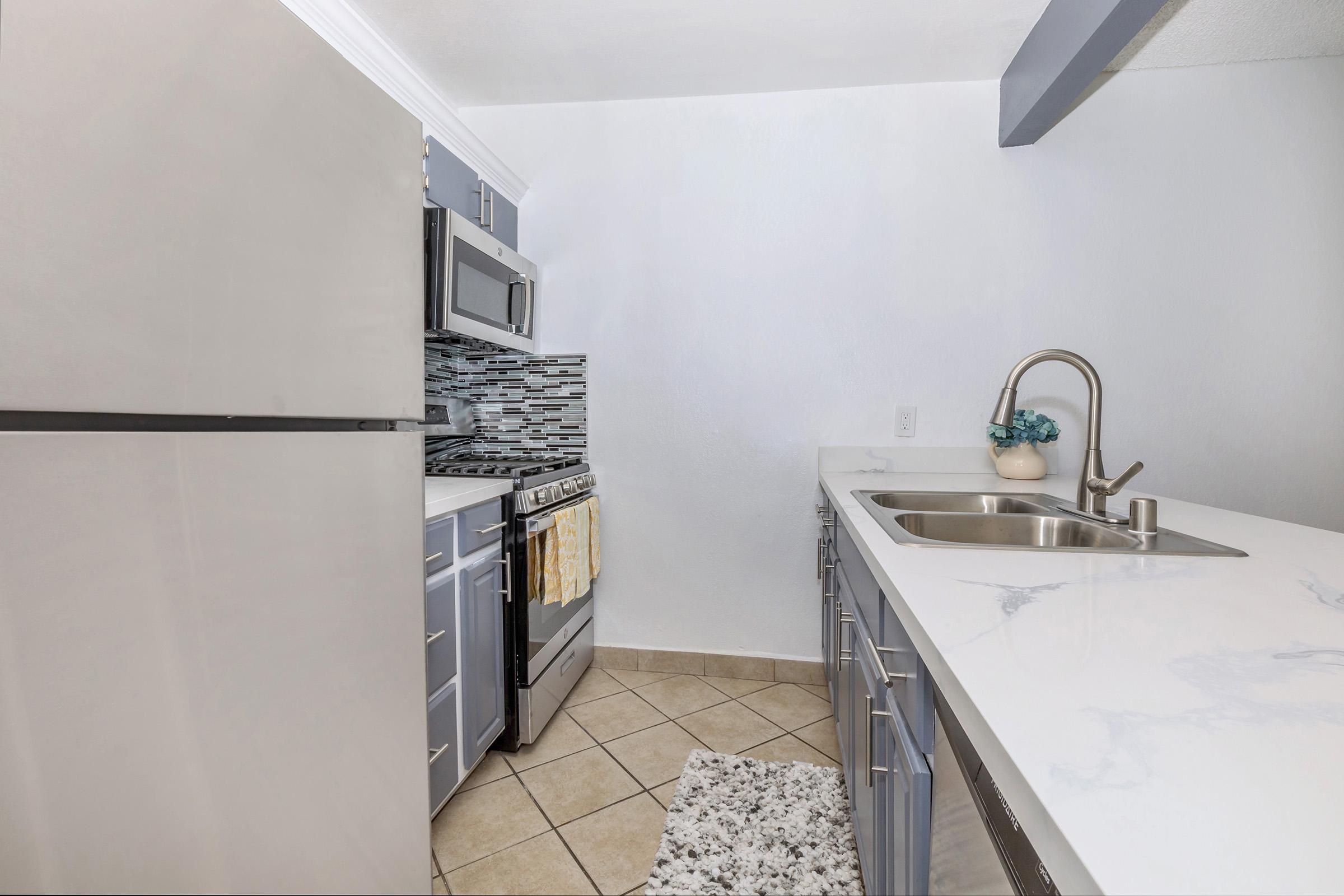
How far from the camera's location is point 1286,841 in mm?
342

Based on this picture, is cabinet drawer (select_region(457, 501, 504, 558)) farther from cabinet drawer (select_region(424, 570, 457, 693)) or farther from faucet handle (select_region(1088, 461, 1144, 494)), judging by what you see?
faucet handle (select_region(1088, 461, 1144, 494))

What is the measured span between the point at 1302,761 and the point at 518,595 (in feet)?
6.08

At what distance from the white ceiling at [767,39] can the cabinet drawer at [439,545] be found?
1635mm

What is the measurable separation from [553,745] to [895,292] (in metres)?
2.04

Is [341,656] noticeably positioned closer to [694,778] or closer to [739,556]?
[694,778]

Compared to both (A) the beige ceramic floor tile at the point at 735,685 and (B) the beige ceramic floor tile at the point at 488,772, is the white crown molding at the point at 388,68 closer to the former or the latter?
(B) the beige ceramic floor tile at the point at 488,772

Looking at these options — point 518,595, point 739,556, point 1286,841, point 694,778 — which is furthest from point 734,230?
point 1286,841

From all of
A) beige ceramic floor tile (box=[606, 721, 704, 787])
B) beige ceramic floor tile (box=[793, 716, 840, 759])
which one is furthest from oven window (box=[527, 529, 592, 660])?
beige ceramic floor tile (box=[793, 716, 840, 759])

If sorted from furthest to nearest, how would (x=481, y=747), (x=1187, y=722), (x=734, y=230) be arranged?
(x=734, y=230), (x=481, y=747), (x=1187, y=722)

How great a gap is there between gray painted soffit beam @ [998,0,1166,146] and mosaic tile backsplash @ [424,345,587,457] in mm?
1817

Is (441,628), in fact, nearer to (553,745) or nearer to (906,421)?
(553,745)

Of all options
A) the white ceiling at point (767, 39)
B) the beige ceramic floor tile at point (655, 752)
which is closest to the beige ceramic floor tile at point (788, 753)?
the beige ceramic floor tile at point (655, 752)

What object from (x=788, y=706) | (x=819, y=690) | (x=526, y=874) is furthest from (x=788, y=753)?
(x=526, y=874)

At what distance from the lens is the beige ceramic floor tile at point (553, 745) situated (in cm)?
203
